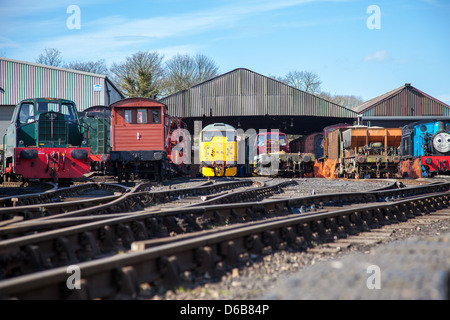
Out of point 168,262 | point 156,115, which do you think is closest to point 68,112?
point 156,115

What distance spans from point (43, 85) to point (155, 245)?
30.5 meters

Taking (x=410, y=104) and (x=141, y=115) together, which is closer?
(x=141, y=115)

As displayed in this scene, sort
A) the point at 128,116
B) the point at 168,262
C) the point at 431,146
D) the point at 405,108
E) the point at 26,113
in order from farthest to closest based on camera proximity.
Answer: the point at 405,108
the point at 431,146
the point at 128,116
the point at 26,113
the point at 168,262

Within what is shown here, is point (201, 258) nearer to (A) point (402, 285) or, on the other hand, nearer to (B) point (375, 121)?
(A) point (402, 285)

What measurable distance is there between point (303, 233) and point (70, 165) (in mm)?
9164

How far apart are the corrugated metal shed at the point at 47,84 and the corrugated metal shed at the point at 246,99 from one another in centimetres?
608

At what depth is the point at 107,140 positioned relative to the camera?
20.5 metres

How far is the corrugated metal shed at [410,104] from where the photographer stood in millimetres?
35938

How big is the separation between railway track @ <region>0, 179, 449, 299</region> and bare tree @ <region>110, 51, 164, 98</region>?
42.2m

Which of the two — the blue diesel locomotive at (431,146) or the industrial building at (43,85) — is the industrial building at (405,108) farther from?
the industrial building at (43,85)

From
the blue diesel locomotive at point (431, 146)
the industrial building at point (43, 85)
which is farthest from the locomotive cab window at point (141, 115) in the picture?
the industrial building at point (43, 85)

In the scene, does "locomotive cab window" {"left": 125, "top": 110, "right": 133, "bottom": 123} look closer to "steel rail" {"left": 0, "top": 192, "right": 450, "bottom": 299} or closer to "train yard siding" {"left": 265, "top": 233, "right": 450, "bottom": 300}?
"steel rail" {"left": 0, "top": 192, "right": 450, "bottom": 299}

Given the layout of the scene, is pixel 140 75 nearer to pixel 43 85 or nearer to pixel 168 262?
pixel 43 85

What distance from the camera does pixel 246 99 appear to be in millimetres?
30844
